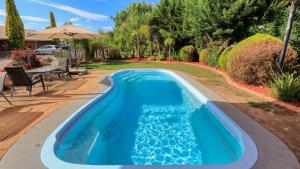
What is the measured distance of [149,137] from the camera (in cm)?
544

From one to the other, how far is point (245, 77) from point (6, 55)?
472 inches

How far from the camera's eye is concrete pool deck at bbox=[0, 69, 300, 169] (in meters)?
3.29

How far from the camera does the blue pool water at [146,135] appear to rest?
14.3 ft

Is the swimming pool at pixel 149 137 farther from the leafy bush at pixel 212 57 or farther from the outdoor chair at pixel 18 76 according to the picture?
the leafy bush at pixel 212 57

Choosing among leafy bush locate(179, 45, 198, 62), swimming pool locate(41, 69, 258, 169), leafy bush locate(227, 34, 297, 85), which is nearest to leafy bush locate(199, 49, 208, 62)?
leafy bush locate(179, 45, 198, 62)

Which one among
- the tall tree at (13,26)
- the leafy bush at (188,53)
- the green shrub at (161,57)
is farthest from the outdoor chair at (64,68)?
the tall tree at (13,26)

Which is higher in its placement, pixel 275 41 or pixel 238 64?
pixel 275 41

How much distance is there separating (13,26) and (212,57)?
1851 centimetres

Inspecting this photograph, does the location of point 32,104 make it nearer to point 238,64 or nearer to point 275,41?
point 238,64

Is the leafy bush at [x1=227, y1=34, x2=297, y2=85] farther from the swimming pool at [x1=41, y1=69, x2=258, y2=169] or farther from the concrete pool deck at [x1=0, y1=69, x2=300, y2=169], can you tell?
the concrete pool deck at [x1=0, y1=69, x2=300, y2=169]

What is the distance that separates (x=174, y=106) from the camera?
313 inches

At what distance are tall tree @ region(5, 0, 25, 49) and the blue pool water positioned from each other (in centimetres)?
1751

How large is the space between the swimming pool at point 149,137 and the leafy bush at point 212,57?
8348 millimetres

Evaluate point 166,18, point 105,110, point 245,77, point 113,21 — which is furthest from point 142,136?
point 113,21
